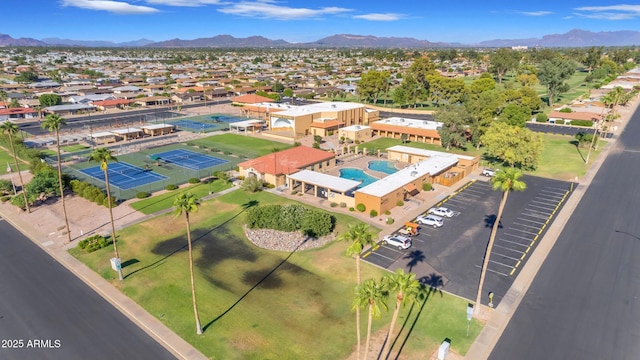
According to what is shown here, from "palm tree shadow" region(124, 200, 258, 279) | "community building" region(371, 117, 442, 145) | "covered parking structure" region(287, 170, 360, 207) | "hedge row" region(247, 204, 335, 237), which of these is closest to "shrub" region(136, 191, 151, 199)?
"palm tree shadow" region(124, 200, 258, 279)

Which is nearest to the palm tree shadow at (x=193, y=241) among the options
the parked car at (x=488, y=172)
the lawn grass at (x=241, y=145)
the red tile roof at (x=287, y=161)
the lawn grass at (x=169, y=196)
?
the lawn grass at (x=169, y=196)

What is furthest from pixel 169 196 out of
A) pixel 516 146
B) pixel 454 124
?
pixel 516 146

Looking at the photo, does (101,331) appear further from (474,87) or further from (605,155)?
(474,87)

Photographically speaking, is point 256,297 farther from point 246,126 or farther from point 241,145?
point 246,126

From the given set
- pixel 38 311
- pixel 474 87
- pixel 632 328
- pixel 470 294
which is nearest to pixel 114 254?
pixel 38 311

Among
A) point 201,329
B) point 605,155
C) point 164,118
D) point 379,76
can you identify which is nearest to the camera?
point 201,329

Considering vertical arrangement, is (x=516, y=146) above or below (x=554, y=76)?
below

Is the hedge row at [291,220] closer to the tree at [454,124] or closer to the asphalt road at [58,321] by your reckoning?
the asphalt road at [58,321]

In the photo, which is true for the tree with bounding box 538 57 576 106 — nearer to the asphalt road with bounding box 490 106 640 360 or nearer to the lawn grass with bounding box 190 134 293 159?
the asphalt road with bounding box 490 106 640 360
